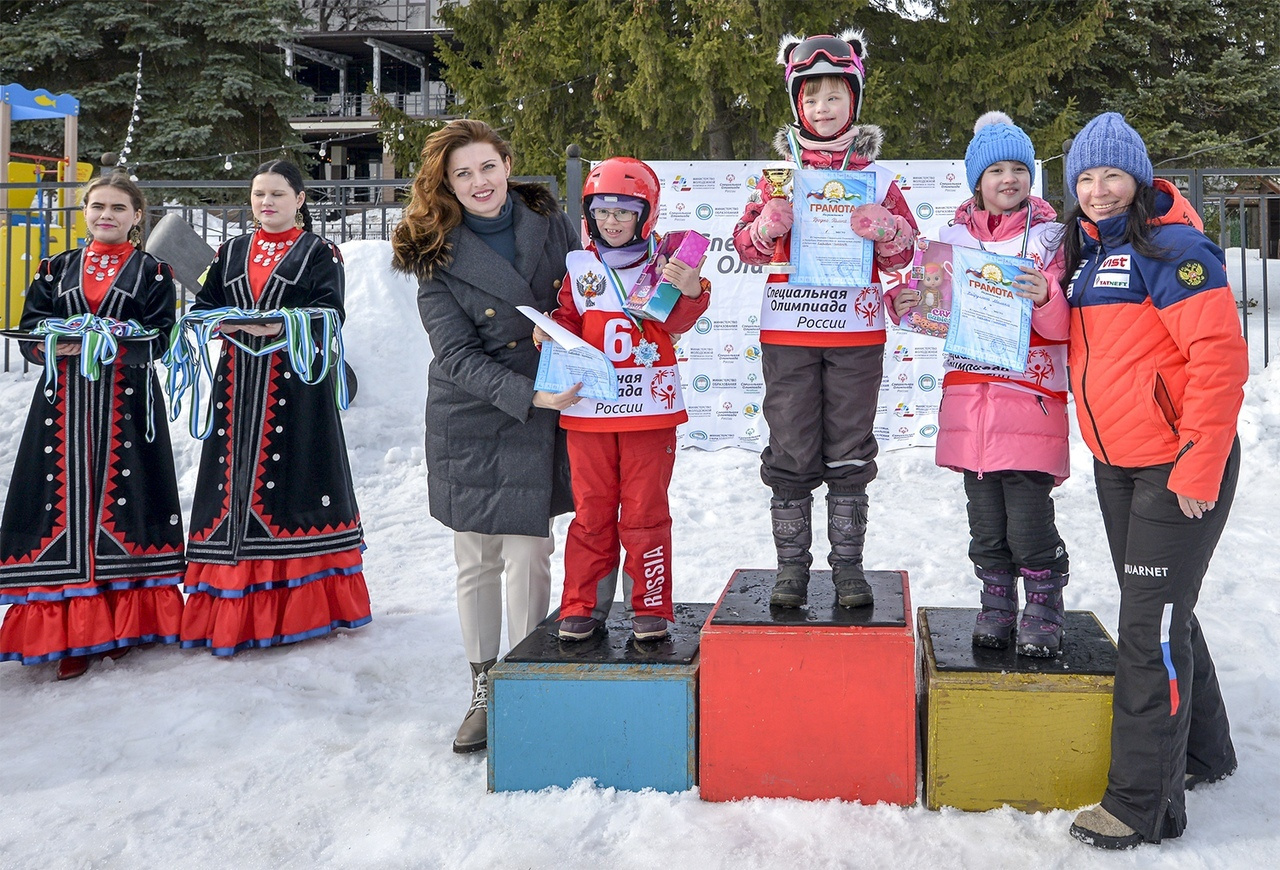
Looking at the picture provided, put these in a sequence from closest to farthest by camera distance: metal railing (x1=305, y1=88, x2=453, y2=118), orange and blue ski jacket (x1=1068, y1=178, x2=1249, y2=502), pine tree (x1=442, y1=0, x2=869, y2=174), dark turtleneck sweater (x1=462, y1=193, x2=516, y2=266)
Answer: orange and blue ski jacket (x1=1068, y1=178, x2=1249, y2=502) → dark turtleneck sweater (x1=462, y1=193, x2=516, y2=266) → pine tree (x1=442, y1=0, x2=869, y2=174) → metal railing (x1=305, y1=88, x2=453, y2=118)

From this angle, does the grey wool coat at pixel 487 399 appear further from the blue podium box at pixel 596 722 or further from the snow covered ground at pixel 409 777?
the snow covered ground at pixel 409 777

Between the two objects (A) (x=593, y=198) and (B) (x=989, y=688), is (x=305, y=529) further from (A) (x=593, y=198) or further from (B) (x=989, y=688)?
(B) (x=989, y=688)

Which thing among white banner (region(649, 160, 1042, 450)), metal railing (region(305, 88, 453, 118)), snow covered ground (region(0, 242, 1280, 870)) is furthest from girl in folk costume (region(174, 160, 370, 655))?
metal railing (region(305, 88, 453, 118))

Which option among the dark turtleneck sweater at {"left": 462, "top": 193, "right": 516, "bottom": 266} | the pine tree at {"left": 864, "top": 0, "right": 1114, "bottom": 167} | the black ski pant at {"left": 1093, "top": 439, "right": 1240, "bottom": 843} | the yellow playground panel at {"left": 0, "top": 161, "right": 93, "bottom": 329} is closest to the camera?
the black ski pant at {"left": 1093, "top": 439, "right": 1240, "bottom": 843}

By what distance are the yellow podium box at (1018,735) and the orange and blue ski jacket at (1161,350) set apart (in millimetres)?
625

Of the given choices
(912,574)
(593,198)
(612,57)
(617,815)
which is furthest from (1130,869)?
(612,57)

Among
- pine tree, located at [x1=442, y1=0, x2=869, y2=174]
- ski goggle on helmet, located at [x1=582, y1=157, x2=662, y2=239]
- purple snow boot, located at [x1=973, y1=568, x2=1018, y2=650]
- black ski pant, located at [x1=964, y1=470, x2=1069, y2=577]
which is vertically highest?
pine tree, located at [x1=442, y1=0, x2=869, y2=174]

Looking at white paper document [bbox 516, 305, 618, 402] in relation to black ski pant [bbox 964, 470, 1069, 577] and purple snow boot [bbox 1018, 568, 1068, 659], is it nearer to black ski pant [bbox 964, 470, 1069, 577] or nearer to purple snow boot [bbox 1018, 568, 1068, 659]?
black ski pant [bbox 964, 470, 1069, 577]

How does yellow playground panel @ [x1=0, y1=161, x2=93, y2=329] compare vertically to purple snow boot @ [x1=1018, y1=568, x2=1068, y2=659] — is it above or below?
above

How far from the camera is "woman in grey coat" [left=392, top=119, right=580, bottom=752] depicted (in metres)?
3.22

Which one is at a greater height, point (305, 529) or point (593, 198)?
point (593, 198)

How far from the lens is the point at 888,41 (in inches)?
515

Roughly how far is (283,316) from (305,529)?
88 centimetres

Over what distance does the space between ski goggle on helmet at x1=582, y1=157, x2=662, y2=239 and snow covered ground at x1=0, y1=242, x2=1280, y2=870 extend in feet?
5.54
